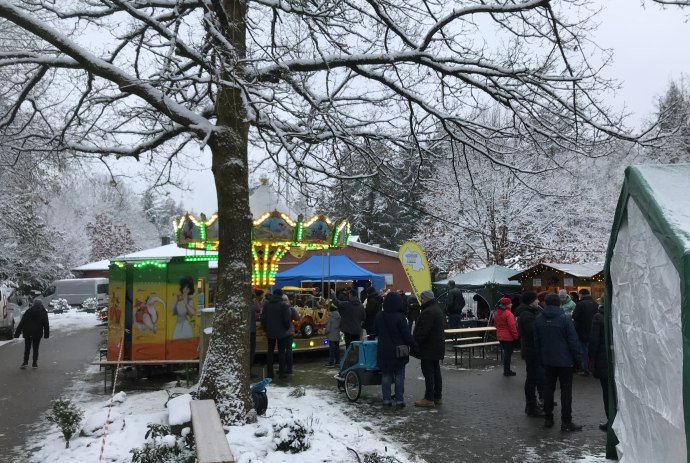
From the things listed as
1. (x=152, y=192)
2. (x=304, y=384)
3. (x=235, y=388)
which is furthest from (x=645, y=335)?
(x=152, y=192)

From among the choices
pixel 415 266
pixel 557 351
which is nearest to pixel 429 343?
pixel 557 351

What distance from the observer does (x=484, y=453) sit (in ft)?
22.5

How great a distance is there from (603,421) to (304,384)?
5401mm

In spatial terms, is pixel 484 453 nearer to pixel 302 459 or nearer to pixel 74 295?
pixel 302 459

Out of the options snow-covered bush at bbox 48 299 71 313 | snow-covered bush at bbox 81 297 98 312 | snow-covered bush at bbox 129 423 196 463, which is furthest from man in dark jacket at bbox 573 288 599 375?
snow-covered bush at bbox 48 299 71 313

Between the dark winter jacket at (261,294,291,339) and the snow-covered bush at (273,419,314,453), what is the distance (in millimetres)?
5536

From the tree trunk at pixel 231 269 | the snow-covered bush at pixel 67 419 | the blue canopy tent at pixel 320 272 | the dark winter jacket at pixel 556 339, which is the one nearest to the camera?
the snow-covered bush at pixel 67 419

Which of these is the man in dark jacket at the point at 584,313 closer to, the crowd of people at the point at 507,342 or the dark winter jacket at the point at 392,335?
the crowd of people at the point at 507,342

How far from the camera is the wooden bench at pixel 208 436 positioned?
14.6ft

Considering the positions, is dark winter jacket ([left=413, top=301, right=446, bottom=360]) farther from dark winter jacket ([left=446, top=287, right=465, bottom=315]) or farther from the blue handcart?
dark winter jacket ([left=446, top=287, right=465, bottom=315])

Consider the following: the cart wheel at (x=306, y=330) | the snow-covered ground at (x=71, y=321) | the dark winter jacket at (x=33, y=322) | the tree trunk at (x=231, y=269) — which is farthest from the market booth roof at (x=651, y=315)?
the snow-covered ground at (x=71, y=321)

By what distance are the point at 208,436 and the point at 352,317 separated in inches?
329

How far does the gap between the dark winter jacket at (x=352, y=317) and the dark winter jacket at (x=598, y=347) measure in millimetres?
5963

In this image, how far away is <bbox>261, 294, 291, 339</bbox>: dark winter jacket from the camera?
39.7 ft
